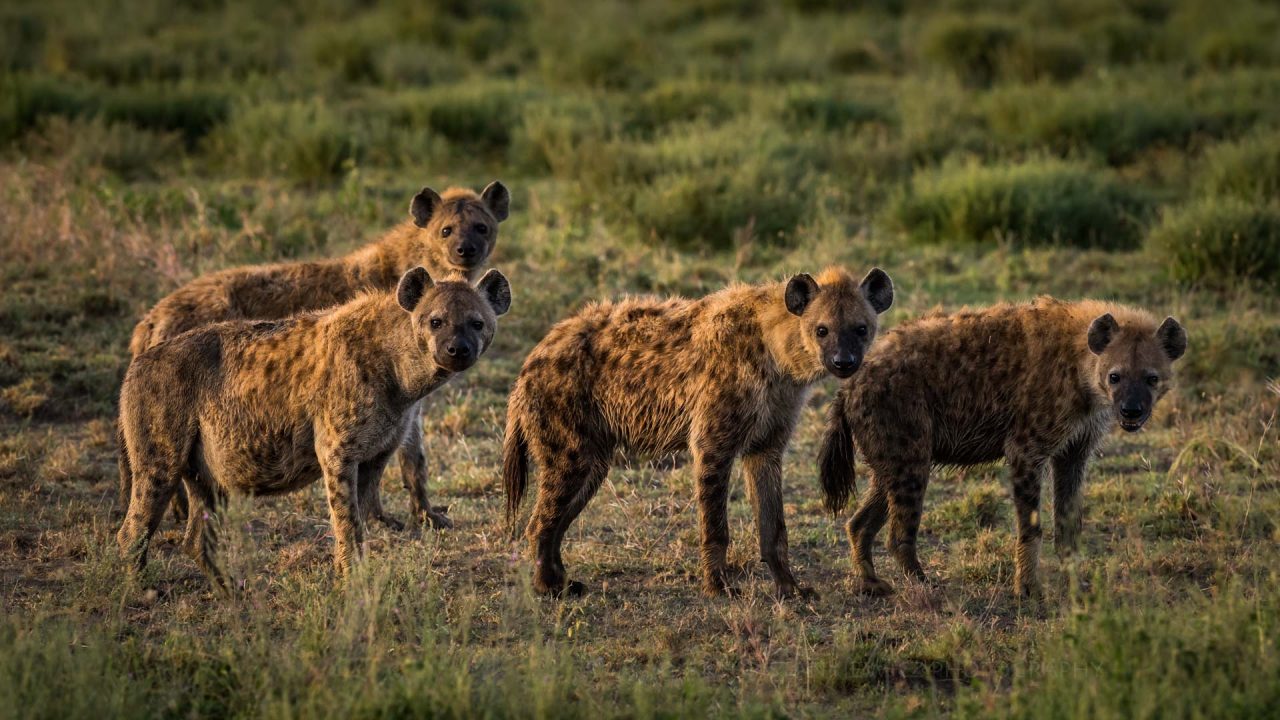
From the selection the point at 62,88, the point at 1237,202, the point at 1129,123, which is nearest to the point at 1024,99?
the point at 1129,123

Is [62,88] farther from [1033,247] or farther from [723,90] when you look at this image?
[1033,247]

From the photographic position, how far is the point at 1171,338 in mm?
5410

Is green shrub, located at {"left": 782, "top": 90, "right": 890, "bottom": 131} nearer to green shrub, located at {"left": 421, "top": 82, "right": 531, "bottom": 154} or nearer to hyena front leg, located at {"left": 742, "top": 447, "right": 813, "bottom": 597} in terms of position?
green shrub, located at {"left": 421, "top": 82, "right": 531, "bottom": 154}

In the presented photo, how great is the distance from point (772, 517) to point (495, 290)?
1.22 m

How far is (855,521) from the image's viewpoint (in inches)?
218

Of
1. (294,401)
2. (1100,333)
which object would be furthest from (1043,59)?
(294,401)

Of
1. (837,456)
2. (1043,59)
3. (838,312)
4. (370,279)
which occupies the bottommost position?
(837,456)

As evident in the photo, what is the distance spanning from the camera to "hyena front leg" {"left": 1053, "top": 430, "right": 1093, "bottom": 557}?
18.0 ft

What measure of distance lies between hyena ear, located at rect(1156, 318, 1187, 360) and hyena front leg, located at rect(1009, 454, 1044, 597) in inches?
23.3

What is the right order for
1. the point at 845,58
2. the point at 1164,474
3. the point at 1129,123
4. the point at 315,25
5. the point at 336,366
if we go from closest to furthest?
the point at 336,366
the point at 1164,474
the point at 1129,123
the point at 845,58
the point at 315,25

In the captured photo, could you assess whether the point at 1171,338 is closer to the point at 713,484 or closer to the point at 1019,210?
the point at 713,484

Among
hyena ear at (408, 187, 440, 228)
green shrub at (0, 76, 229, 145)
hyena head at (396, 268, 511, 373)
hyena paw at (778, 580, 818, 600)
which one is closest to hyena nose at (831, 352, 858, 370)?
hyena paw at (778, 580, 818, 600)

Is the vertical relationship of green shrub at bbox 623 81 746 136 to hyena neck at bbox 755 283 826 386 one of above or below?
above

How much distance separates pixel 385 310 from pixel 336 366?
0.26 metres
